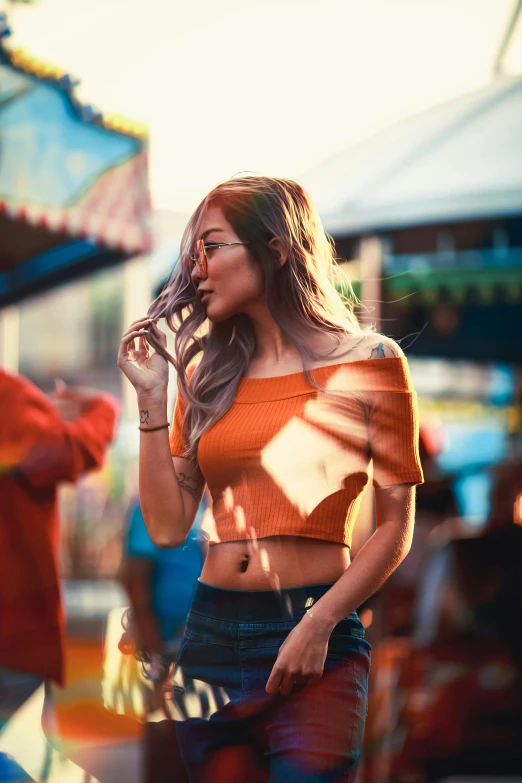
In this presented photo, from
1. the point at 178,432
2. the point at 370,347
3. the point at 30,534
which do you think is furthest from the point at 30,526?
the point at 370,347

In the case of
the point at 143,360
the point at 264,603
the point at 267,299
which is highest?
the point at 267,299

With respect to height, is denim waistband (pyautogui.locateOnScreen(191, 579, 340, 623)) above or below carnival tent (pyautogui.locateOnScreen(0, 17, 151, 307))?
below

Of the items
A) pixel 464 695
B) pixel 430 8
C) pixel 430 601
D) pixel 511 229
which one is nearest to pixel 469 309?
pixel 511 229

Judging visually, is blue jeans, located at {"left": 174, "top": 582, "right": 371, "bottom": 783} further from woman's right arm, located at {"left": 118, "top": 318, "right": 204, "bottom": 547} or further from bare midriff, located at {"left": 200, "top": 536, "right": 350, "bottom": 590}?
woman's right arm, located at {"left": 118, "top": 318, "right": 204, "bottom": 547}

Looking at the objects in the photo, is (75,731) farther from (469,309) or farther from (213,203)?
(469,309)

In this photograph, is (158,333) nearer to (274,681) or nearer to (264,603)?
(264,603)

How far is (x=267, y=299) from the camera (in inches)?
58.1

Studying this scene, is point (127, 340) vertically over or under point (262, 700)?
over

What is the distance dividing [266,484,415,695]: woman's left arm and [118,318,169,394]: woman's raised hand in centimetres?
40

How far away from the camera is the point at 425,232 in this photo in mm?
2787

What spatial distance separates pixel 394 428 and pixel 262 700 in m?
0.45

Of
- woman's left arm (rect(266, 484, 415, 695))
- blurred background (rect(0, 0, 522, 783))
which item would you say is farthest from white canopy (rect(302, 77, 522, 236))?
woman's left arm (rect(266, 484, 415, 695))

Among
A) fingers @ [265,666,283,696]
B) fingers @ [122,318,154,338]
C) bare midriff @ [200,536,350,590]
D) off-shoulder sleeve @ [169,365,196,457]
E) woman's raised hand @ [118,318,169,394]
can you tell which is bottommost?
fingers @ [265,666,283,696]

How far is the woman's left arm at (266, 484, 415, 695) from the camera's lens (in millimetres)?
1272
